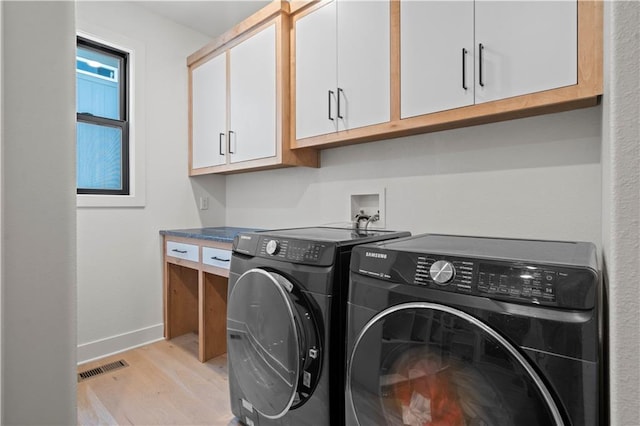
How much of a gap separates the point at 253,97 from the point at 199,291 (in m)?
1.40

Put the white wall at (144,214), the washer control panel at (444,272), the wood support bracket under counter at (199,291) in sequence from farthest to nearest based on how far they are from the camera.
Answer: the white wall at (144,214) → the wood support bracket under counter at (199,291) → the washer control panel at (444,272)

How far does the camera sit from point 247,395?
1556 mm

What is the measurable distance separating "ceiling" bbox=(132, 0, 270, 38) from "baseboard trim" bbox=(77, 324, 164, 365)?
2.52 m

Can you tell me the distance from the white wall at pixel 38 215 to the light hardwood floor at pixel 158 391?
107 centimetres

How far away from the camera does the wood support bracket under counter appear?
2.28 m

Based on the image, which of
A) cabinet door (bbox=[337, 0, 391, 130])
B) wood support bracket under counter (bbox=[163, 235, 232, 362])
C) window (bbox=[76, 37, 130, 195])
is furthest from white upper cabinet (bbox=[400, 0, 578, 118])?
window (bbox=[76, 37, 130, 195])

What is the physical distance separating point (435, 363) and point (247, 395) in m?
1.00

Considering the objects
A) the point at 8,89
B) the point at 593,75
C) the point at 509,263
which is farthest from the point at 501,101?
the point at 8,89

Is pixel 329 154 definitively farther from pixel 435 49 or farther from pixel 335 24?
pixel 435 49

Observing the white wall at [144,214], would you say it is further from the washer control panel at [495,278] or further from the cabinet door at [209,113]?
the washer control panel at [495,278]

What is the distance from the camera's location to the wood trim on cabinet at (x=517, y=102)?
117 centimetres

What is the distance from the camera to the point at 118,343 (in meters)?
2.54

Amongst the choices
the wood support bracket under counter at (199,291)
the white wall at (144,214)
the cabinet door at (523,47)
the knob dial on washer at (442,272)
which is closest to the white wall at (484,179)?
the cabinet door at (523,47)

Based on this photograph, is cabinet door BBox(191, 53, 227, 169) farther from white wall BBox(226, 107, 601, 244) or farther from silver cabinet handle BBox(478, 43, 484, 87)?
silver cabinet handle BBox(478, 43, 484, 87)
